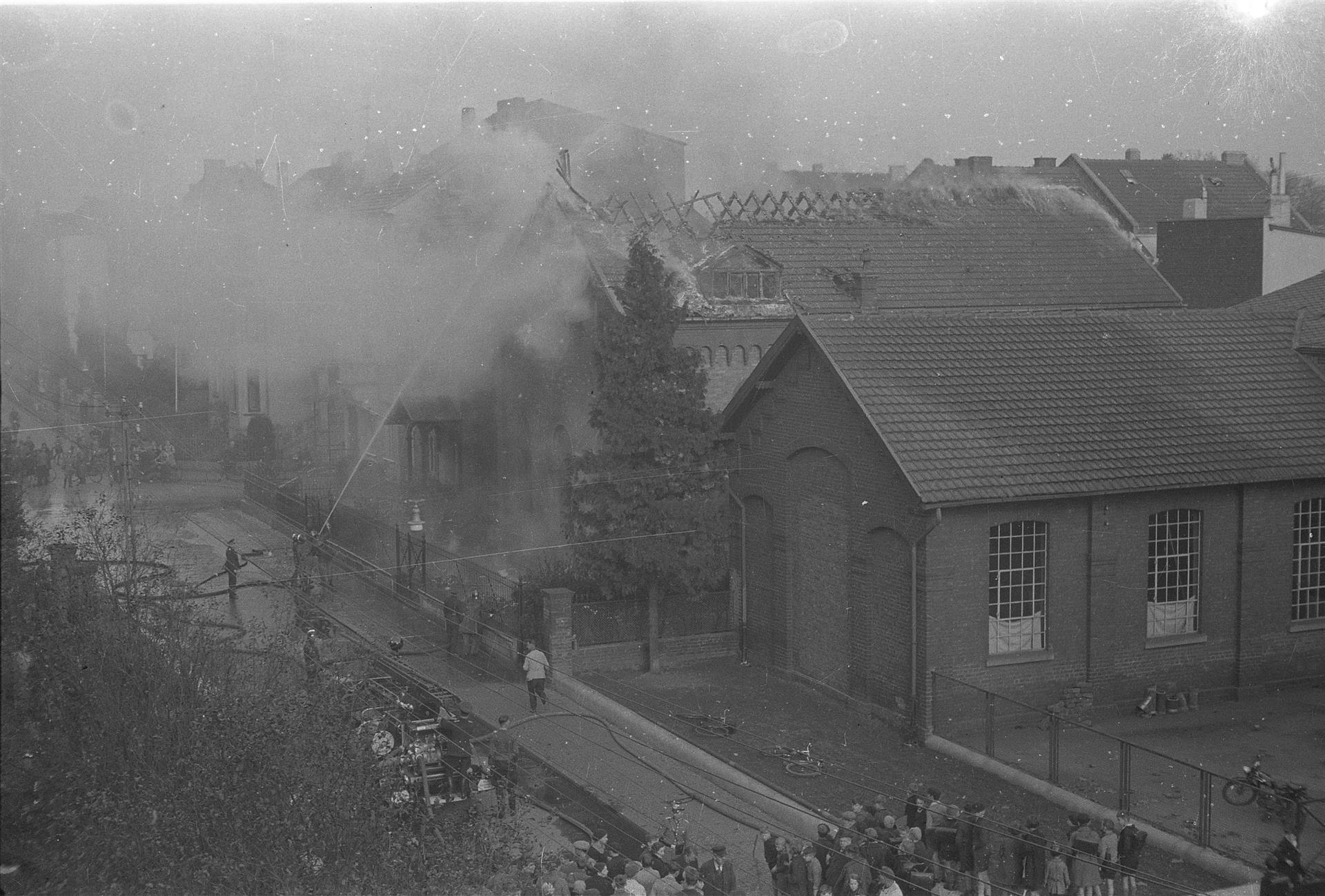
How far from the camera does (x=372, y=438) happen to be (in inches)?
1715

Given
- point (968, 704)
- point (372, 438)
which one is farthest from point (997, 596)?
point (372, 438)

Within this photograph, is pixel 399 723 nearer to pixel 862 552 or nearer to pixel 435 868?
pixel 435 868

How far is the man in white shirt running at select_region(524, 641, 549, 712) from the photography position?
72.4 feet

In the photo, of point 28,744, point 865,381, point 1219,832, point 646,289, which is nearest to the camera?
point 28,744

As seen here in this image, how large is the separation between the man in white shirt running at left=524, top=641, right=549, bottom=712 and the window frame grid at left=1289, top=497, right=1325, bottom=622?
42.9ft

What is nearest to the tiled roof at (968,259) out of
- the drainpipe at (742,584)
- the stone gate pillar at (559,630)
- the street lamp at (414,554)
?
the drainpipe at (742,584)

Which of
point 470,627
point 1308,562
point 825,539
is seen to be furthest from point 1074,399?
point 470,627

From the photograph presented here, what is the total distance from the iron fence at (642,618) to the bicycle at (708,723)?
10.8 ft

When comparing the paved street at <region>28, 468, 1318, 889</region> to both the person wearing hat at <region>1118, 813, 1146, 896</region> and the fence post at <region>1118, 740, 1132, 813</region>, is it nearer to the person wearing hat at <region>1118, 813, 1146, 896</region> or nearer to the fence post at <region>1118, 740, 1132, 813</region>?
the person wearing hat at <region>1118, 813, 1146, 896</region>

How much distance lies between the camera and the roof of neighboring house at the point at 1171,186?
5069 centimetres

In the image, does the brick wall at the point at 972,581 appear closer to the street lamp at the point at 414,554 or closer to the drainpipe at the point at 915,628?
the drainpipe at the point at 915,628

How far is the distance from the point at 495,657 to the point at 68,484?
36.2 ft

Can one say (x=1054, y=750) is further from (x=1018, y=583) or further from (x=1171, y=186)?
(x=1171, y=186)

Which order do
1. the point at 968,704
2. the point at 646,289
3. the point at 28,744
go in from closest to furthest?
1. the point at 28,744
2. the point at 968,704
3. the point at 646,289
